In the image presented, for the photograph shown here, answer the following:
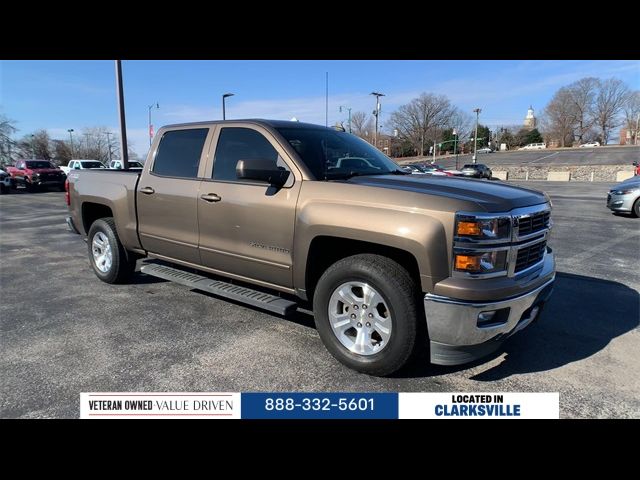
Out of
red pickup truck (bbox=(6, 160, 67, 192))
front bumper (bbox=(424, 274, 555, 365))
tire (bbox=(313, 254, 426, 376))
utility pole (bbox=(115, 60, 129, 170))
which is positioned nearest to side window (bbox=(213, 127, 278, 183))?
tire (bbox=(313, 254, 426, 376))

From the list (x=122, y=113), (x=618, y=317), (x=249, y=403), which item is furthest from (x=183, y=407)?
(x=122, y=113)

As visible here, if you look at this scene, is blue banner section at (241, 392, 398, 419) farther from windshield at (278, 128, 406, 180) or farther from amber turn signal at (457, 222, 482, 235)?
windshield at (278, 128, 406, 180)

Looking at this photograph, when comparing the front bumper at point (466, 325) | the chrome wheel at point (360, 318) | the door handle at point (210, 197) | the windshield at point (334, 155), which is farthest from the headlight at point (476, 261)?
the door handle at point (210, 197)

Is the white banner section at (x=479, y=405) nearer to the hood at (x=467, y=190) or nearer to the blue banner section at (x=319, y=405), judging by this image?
the blue banner section at (x=319, y=405)

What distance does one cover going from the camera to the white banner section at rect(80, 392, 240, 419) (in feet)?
9.70

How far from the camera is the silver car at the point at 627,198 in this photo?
461 inches

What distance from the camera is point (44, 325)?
4.36 meters

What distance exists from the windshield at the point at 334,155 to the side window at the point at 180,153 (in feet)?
3.49

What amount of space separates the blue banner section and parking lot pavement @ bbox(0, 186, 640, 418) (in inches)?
3.2

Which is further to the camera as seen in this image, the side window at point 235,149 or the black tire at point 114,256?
the black tire at point 114,256

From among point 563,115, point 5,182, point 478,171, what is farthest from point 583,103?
point 5,182

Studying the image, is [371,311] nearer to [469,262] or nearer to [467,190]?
[469,262]

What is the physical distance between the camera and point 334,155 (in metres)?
4.07

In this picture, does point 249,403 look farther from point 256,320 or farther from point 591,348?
point 591,348
